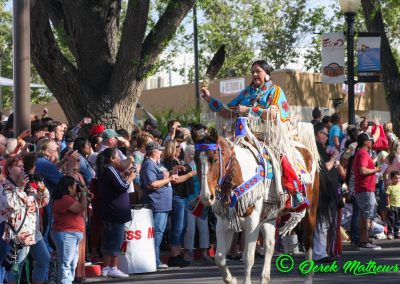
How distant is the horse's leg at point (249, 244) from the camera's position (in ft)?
35.0

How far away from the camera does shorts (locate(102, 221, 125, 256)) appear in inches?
520

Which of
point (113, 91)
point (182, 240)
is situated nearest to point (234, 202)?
point (182, 240)

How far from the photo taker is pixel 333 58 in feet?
71.1

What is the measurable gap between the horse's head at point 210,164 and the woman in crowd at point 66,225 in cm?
208

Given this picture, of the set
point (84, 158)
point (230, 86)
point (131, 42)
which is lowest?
point (84, 158)

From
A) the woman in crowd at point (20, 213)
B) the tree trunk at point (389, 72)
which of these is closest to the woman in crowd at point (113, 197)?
the woman in crowd at point (20, 213)

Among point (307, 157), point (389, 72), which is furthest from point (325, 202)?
point (389, 72)

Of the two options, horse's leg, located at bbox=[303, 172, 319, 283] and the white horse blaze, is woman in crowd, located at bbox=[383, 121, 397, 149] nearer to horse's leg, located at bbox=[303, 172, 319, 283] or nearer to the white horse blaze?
horse's leg, located at bbox=[303, 172, 319, 283]

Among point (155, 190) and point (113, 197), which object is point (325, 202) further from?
point (113, 197)

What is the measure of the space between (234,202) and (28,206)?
238 centimetres

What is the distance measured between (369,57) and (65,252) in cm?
1190

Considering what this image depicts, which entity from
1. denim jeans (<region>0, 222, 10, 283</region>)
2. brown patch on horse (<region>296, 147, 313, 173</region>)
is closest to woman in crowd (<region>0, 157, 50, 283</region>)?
denim jeans (<region>0, 222, 10, 283</region>)

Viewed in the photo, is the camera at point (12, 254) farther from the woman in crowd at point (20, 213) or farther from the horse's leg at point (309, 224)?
the horse's leg at point (309, 224)

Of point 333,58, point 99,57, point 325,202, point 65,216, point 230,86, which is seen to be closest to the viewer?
point 65,216
